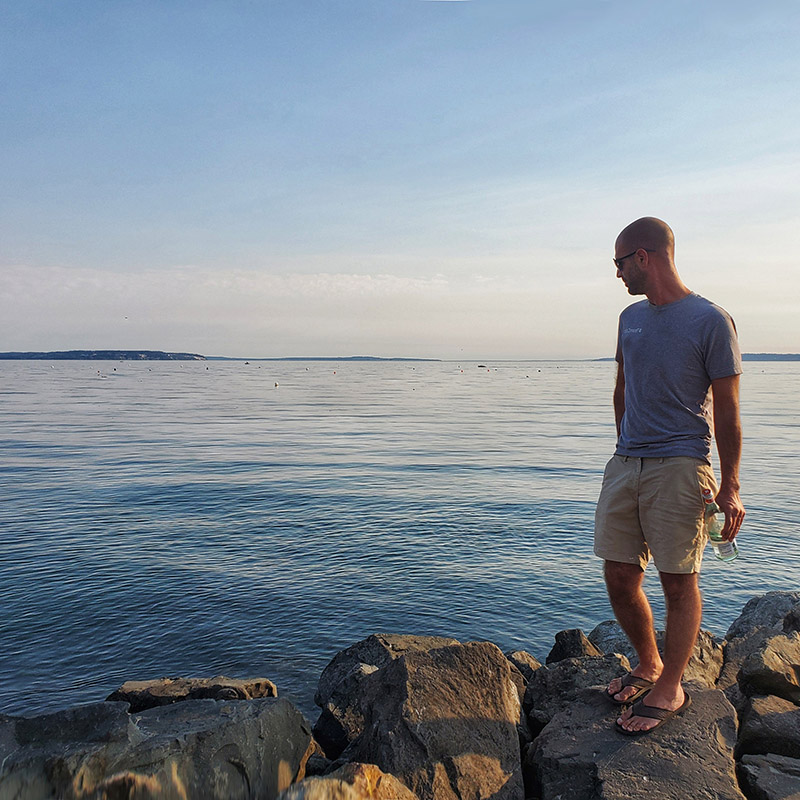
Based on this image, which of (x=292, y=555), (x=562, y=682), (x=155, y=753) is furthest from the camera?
(x=292, y=555)

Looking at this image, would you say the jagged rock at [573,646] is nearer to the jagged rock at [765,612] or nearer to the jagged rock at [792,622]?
the jagged rock at [792,622]

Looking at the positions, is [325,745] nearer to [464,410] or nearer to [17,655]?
[17,655]

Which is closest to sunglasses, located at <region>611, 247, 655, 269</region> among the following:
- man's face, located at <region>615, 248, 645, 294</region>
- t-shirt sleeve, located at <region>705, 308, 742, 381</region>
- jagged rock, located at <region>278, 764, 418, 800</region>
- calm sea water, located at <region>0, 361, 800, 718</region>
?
man's face, located at <region>615, 248, 645, 294</region>

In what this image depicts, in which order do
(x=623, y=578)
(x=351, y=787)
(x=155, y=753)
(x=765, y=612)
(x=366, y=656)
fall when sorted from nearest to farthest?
(x=351, y=787) < (x=155, y=753) < (x=623, y=578) < (x=366, y=656) < (x=765, y=612)

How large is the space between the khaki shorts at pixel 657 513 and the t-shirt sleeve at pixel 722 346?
577 mm

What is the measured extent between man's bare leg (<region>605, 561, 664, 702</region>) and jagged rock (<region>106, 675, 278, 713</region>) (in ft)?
10.1

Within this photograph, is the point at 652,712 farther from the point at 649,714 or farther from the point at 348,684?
the point at 348,684

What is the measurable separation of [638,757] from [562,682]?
150 centimetres

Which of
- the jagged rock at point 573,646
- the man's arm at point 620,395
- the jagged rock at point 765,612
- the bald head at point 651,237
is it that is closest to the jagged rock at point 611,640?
the jagged rock at point 573,646

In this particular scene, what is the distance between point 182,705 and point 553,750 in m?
2.58

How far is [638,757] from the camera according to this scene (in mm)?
4277

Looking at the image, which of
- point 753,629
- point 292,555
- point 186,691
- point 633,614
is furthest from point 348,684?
point 292,555

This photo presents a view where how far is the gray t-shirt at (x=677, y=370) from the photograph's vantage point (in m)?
4.38

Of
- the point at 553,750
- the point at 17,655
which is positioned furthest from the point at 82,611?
the point at 553,750
